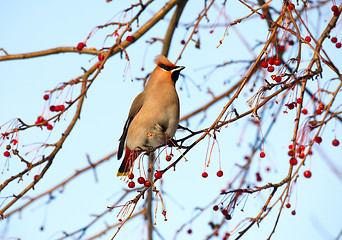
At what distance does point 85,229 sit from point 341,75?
237 cm

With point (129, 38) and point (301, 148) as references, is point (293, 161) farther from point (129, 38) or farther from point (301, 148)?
point (129, 38)

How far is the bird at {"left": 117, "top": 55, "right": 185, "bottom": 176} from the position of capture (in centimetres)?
354

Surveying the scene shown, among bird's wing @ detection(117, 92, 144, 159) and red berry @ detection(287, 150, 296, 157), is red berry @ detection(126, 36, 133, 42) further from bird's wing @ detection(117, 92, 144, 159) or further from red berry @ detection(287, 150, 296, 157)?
red berry @ detection(287, 150, 296, 157)

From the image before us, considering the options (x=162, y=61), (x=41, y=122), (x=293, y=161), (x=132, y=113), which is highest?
(x=162, y=61)

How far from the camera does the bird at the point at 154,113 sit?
354cm

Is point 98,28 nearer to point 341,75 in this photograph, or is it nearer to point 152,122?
point 152,122

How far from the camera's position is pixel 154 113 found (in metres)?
3.56

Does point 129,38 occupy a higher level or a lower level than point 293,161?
higher

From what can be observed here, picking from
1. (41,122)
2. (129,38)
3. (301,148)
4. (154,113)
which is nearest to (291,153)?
(301,148)

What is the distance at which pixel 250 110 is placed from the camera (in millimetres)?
2400

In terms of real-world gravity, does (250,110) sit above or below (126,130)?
below

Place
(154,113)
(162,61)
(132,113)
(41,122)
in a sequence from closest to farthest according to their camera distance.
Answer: (41,122), (154,113), (132,113), (162,61)

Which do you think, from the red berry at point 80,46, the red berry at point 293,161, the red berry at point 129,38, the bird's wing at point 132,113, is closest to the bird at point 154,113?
the bird's wing at point 132,113

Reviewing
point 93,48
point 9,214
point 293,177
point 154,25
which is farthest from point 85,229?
point 293,177
